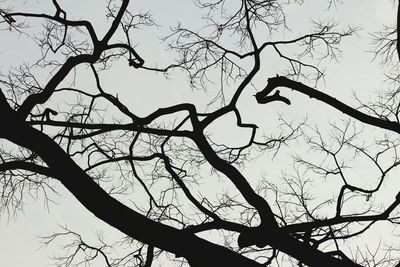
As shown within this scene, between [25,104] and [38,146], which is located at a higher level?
[25,104]

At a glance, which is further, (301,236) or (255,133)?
A: (255,133)

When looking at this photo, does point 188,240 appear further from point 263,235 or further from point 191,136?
point 191,136

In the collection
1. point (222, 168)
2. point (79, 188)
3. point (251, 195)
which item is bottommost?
point (79, 188)

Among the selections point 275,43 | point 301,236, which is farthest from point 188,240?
point 275,43

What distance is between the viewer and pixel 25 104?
193 inches

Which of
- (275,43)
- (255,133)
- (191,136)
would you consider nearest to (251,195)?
(191,136)

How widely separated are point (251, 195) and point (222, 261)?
1.22 m

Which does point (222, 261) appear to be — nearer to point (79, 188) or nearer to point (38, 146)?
point (79, 188)

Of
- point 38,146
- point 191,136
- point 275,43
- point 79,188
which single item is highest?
point 275,43

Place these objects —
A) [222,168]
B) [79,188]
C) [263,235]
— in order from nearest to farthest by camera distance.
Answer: [79,188]
[263,235]
[222,168]

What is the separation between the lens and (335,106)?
5012mm

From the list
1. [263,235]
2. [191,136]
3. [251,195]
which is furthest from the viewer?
[191,136]

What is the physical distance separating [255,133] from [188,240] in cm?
335

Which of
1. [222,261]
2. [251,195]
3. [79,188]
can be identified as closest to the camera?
[222,261]
